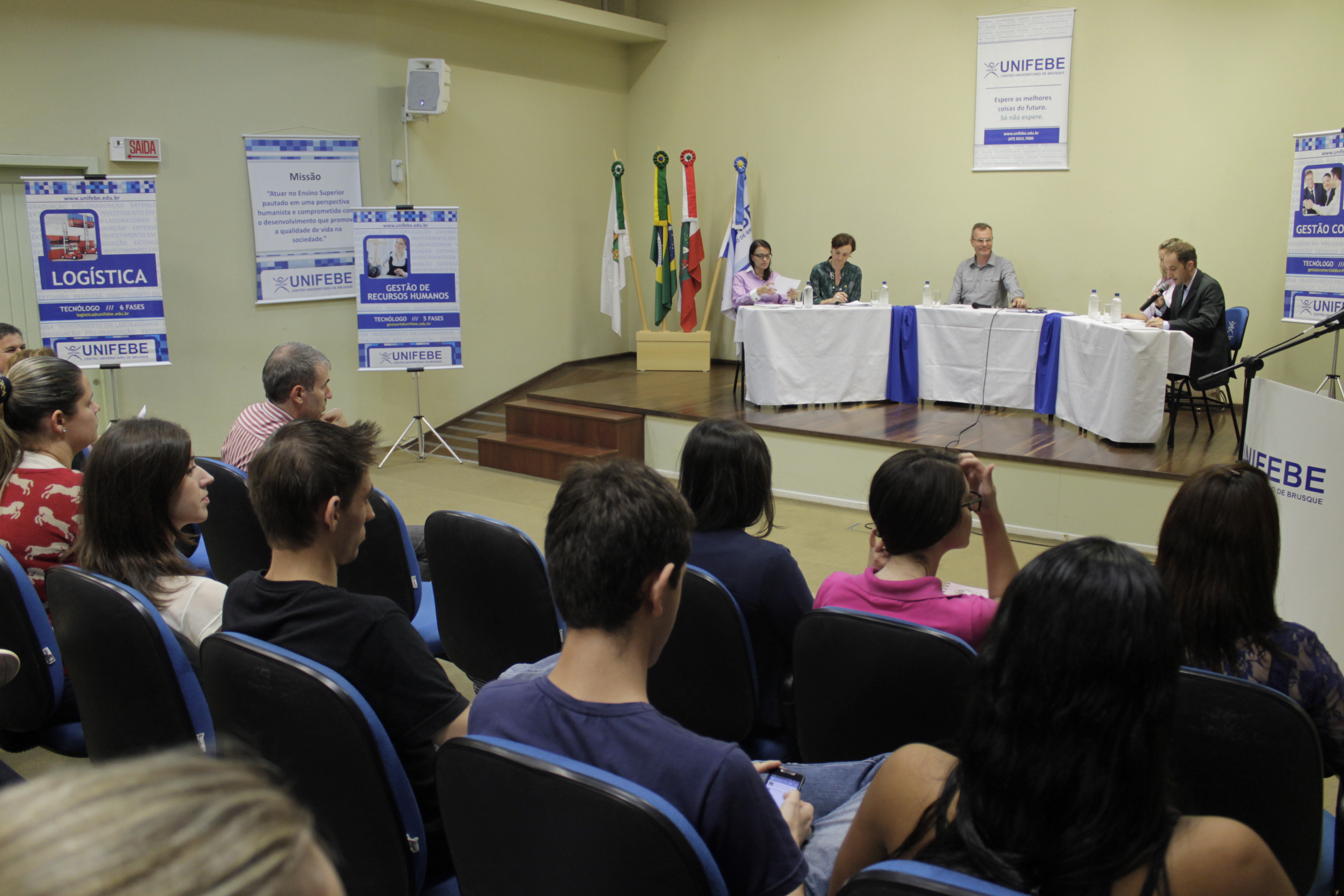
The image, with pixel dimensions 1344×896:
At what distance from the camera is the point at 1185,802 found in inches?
59.3

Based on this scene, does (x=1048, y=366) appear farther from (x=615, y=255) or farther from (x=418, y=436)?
(x=418, y=436)

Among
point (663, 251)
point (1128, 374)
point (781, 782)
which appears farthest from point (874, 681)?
point (663, 251)

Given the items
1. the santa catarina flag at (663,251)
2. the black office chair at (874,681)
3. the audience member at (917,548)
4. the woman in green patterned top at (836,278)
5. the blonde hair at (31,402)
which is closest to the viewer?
the black office chair at (874,681)

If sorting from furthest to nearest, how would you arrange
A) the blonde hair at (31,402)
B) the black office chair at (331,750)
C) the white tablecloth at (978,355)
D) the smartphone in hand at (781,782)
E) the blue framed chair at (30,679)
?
the white tablecloth at (978,355), the blonde hair at (31,402), the blue framed chair at (30,679), the smartphone in hand at (781,782), the black office chair at (331,750)

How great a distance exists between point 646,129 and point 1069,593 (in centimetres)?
931

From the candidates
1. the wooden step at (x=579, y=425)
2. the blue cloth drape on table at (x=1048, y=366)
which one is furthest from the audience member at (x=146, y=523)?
the blue cloth drape on table at (x=1048, y=366)

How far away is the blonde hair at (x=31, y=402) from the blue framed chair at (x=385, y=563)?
2.73 ft

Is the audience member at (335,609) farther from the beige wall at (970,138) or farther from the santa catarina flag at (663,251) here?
the santa catarina flag at (663,251)

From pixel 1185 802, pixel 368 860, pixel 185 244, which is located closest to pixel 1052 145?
pixel 185 244

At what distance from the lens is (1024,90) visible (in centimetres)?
763

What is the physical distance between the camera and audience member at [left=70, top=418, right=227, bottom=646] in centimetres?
195

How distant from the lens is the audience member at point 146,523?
76.6 inches

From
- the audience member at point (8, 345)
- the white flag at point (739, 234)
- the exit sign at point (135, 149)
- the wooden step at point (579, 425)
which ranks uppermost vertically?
the exit sign at point (135, 149)

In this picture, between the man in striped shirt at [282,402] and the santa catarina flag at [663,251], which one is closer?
the man in striped shirt at [282,402]
